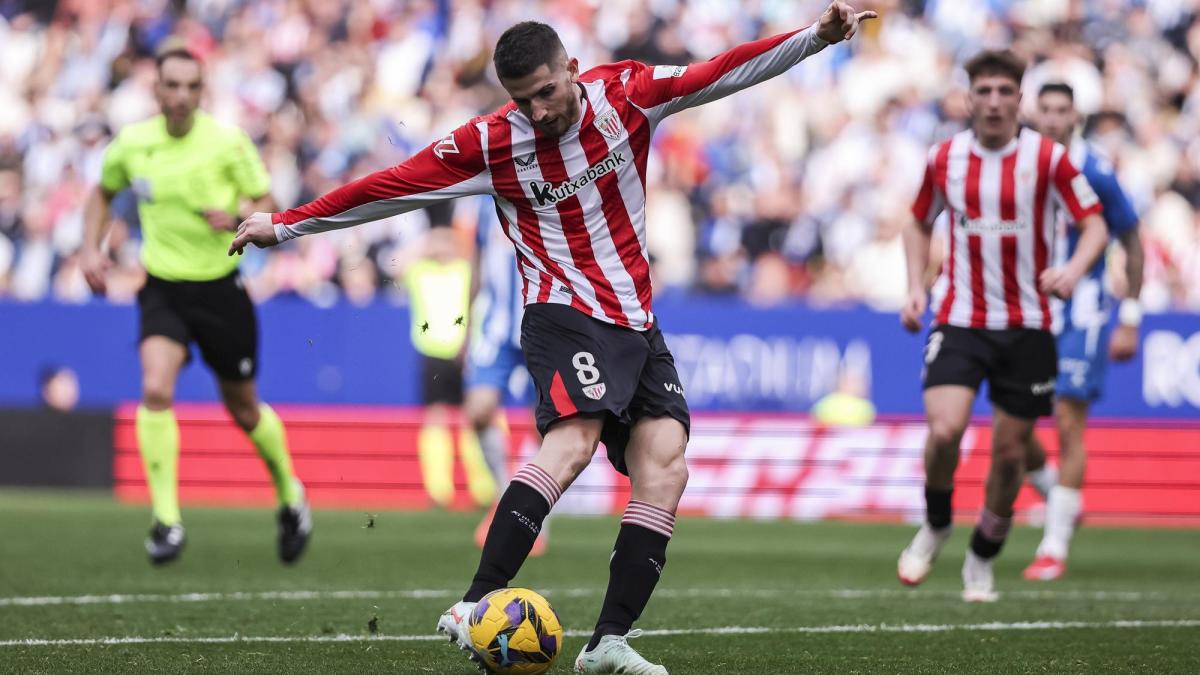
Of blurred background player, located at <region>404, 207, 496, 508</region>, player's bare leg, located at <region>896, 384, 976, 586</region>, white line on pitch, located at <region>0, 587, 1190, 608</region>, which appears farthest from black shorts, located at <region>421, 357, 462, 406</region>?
player's bare leg, located at <region>896, 384, 976, 586</region>

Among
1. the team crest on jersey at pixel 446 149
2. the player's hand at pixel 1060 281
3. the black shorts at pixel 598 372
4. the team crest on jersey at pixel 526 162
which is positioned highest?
the team crest on jersey at pixel 446 149

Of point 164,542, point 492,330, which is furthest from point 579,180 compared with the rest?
point 492,330

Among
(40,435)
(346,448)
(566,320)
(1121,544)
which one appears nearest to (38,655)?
(566,320)

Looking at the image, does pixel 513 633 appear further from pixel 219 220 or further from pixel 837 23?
pixel 219 220

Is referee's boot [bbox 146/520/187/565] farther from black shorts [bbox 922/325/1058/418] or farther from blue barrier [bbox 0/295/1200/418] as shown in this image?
blue barrier [bbox 0/295/1200/418]

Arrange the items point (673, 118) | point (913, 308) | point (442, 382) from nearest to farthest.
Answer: point (913, 308) < point (442, 382) < point (673, 118)

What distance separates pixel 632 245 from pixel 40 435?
35.9ft

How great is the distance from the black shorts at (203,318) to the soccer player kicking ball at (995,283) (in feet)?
11.3

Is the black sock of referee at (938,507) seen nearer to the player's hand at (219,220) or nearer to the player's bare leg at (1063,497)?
the player's bare leg at (1063,497)

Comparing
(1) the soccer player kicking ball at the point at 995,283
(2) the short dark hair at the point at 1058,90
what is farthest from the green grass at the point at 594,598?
(2) the short dark hair at the point at 1058,90

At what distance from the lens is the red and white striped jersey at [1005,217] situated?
24.6ft

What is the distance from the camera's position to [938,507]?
777cm

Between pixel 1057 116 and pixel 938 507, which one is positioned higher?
pixel 1057 116

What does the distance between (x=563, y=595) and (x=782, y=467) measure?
6296 mm
